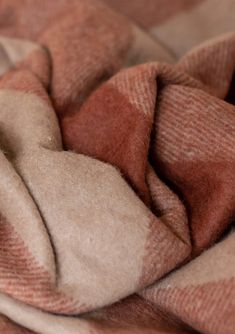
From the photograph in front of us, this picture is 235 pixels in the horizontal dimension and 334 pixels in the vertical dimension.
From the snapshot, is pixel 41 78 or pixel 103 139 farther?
pixel 41 78

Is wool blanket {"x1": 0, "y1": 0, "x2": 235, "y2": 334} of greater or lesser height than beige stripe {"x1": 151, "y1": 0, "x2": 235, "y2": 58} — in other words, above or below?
below

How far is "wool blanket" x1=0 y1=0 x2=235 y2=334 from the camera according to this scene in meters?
0.48

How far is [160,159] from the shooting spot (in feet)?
1.97

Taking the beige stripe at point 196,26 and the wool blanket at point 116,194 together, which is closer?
the wool blanket at point 116,194

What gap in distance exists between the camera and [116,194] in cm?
52

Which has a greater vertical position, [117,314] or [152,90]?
[152,90]

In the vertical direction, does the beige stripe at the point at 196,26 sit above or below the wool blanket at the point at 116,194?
above

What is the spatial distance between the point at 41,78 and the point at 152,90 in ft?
0.57

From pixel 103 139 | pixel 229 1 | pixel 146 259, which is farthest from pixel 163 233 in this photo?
pixel 229 1

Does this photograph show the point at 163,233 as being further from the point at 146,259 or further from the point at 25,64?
the point at 25,64

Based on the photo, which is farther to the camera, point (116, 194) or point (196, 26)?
point (196, 26)

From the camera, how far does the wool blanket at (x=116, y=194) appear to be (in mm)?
485

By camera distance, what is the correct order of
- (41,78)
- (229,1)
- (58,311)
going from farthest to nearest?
(229,1) → (41,78) → (58,311)

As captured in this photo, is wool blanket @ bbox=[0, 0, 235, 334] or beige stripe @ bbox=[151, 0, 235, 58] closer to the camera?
wool blanket @ bbox=[0, 0, 235, 334]
